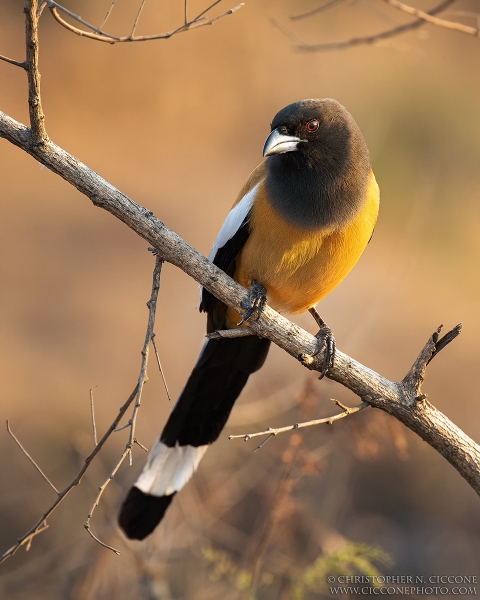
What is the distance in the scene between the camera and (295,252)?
375cm

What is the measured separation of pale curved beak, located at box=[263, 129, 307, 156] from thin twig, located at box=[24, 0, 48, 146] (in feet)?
3.96

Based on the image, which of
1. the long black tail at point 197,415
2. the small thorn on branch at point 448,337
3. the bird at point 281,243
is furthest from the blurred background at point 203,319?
the small thorn on branch at point 448,337

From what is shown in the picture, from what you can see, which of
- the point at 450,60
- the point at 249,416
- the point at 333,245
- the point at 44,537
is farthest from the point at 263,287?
the point at 450,60

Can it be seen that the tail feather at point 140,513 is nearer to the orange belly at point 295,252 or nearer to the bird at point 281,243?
the bird at point 281,243

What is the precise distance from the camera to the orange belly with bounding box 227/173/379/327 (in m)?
3.74

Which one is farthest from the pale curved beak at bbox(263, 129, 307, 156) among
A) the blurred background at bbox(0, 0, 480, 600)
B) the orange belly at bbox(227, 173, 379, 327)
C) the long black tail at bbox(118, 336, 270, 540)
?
the long black tail at bbox(118, 336, 270, 540)

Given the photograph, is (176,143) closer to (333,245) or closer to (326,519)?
(326,519)

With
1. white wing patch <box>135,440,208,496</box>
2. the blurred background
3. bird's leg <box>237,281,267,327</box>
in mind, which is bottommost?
the blurred background

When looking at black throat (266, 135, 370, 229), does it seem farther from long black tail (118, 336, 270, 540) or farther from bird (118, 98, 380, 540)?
long black tail (118, 336, 270, 540)

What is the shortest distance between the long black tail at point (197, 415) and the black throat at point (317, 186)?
935mm

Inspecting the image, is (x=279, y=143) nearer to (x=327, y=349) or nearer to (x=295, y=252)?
(x=295, y=252)

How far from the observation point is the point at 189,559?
553cm

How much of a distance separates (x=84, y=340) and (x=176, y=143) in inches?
187

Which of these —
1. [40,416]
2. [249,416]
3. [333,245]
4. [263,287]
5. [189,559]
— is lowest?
[40,416]
